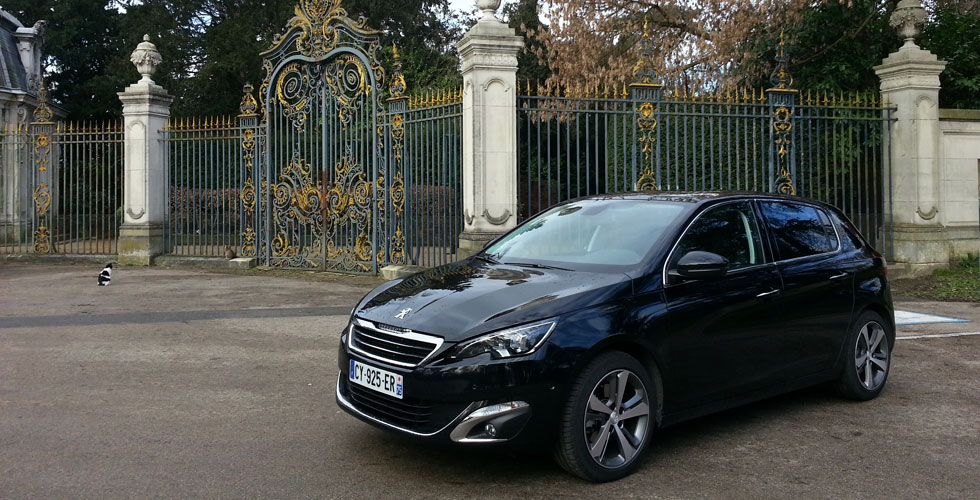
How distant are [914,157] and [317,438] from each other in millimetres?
11731

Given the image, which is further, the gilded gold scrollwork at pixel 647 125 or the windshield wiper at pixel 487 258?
the gilded gold scrollwork at pixel 647 125

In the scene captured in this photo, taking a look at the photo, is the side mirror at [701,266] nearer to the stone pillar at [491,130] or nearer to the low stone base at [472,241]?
the low stone base at [472,241]

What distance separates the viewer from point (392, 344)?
4.12 meters

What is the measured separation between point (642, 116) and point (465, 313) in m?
8.87

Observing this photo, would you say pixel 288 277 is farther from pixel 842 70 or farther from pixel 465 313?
pixel 842 70

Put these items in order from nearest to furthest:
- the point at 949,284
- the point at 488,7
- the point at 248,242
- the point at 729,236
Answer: the point at 729,236
the point at 488,7
the point at 949,284
the point at 248,242

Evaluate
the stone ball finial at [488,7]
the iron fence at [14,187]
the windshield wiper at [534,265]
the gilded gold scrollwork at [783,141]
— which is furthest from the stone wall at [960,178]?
the iron fence at [14,187]

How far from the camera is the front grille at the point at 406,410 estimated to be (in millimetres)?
3869

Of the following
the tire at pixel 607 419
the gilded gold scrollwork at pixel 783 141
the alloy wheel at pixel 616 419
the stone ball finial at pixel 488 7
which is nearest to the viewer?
the tire at pixel 607 419

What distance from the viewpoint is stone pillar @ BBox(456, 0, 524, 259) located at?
37.5ft

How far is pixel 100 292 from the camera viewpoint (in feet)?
38.3

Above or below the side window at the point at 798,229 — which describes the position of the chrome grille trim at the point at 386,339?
below

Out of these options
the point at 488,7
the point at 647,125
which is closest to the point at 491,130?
the point at 488,7

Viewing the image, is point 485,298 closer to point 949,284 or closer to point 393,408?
point 393,408
